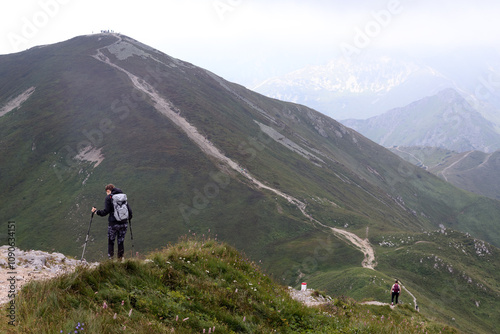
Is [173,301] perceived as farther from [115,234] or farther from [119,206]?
[115,234]

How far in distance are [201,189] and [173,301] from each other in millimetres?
87855

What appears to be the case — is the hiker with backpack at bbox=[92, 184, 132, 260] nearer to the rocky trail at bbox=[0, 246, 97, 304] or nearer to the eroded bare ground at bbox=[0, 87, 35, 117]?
the rocky trail at bbox=[0, 246, 97, 304]

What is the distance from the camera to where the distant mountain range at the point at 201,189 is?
68875 millimetres

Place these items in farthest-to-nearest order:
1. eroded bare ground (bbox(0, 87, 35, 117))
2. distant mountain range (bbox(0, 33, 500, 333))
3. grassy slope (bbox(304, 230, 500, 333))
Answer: eroded bare ground (bbox(0, 87, 35, 117))
distant mountain range (bbox(0, 33, 500, 333))
grassy slope (bbox(304, 230, 500, 333))

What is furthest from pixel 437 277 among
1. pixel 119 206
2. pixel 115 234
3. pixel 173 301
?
pixel 173 301

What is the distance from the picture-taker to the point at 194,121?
436ft

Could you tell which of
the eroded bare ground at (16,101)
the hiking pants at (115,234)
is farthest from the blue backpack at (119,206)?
the eroded bare ground at (16,101)

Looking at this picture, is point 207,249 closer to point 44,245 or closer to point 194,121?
point 44,245

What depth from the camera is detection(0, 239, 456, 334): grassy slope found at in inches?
263

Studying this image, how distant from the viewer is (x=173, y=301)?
8.90 meters

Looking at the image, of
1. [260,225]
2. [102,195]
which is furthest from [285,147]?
[102,195]

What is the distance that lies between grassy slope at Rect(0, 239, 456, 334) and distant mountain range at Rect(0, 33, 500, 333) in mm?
31441

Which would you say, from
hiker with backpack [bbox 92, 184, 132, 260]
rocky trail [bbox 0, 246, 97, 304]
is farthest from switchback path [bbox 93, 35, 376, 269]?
rocky trail [bbox 0, 246, 97, 304]

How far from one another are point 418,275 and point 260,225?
40.7 metres
